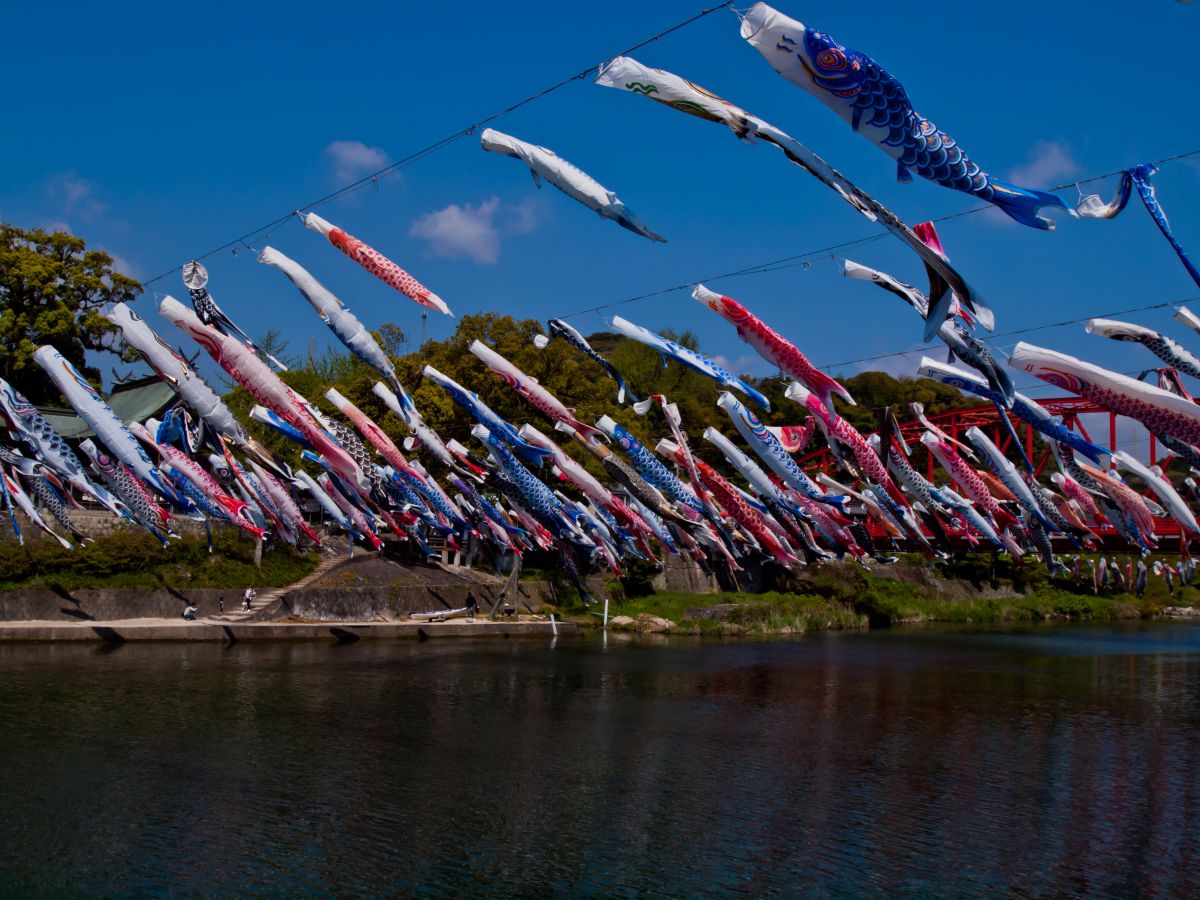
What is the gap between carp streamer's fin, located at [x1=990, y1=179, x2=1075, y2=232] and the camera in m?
9.54

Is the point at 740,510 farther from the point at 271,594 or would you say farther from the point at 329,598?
the point at 271,594

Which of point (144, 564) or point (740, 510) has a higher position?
point (740, 510)

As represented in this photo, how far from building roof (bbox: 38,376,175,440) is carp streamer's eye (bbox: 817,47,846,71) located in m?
32.0

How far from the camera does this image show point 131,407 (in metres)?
39.5

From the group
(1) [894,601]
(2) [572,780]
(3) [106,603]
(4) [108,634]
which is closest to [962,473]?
(2) [572,780]

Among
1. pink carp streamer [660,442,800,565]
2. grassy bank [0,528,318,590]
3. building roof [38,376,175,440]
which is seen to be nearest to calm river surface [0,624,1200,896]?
pink carp streamer [660,442,800,565]

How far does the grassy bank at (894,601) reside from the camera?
37.9 metres

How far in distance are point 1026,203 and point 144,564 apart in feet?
84.8

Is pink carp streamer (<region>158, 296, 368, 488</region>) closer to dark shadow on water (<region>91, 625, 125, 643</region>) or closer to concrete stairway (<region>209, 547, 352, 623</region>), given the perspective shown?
dark shadow on water (<region>91, 625, 125, 643</region>)

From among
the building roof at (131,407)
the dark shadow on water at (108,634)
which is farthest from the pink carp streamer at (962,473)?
the building roof at (131,407)

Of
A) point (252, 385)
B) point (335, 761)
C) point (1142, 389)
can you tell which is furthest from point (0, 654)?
point (1142, 389)

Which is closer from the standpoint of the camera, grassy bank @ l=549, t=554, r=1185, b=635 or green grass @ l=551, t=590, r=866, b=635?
green grass @ l=551, t=590, r=866, b=635

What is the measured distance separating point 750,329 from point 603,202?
529 cm

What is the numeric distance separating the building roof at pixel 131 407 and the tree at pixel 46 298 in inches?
59.3
